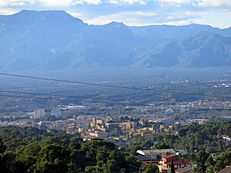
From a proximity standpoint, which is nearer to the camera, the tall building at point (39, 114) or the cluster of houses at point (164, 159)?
the cluster of houses at point (164, 159)

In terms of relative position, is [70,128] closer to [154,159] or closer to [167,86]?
[154,159]

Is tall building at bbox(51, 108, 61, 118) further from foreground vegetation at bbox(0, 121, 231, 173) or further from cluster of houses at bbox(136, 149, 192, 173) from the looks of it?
cluster of houses at bbox(136, 149, 192, 173)

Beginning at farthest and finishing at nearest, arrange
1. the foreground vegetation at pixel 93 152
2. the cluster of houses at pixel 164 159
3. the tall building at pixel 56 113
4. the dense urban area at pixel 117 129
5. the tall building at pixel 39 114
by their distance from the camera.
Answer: the tall building at pixel 56 113 < the tall building at pixel 39 114 < the cluster of houses at pixel 164 159 < the dense urban area at pixel 117 129 < the foreground vegetation at pixel 93 152

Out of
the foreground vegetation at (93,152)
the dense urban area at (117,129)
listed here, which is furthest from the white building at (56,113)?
the foreground vegetation at (93,152)

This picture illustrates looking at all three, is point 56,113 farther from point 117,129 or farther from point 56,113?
point 117,129

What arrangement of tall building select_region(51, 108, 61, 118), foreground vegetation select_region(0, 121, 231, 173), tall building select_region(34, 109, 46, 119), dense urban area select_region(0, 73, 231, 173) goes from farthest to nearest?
tall building select_region(51, 108, 61, 118), tall building select_region(34, 109, 46, 119), dense urban area select_region(0, 73, 231, 173), foreground vegetation select_region(0, 121, 231, 173)

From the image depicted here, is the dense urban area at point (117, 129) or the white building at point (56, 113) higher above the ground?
the dense urban area at point (117, 129)

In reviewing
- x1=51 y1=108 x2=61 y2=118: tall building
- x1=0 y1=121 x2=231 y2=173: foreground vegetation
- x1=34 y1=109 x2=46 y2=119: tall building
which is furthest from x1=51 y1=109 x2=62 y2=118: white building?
x1=0 y1=121 x2=231 y2=173: foreground vegetation

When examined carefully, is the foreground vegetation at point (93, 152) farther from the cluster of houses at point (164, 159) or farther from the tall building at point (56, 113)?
the tall building at point (56, 113)

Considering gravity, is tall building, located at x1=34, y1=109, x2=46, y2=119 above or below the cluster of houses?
below

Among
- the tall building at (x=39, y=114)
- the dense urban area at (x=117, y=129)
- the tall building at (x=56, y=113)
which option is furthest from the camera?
the tall building at (x=56, y=113)

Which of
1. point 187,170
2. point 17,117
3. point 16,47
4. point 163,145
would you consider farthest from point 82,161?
point 16,47
